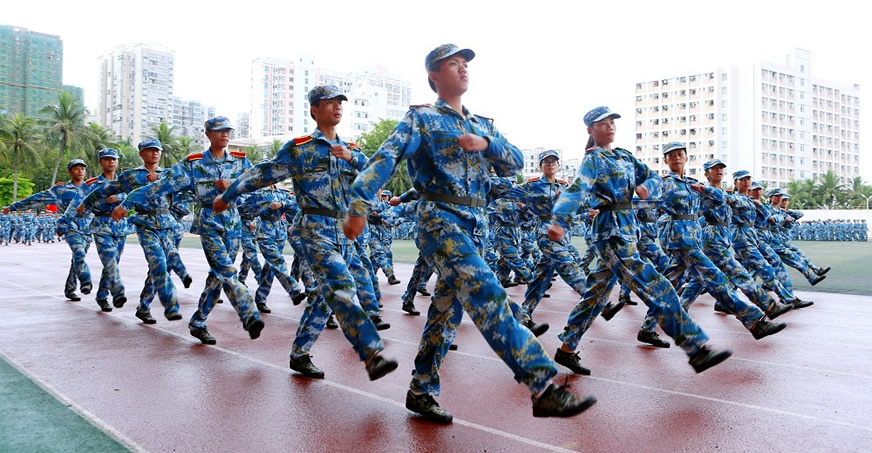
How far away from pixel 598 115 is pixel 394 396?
2742 millimetres

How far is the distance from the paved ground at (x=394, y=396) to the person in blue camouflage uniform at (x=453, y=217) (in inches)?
17.9

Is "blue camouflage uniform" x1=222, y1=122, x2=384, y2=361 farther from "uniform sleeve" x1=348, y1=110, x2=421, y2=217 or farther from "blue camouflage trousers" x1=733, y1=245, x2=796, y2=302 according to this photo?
"blue camouflage trousers" x1=733, y1=245, x2=796, y2=302

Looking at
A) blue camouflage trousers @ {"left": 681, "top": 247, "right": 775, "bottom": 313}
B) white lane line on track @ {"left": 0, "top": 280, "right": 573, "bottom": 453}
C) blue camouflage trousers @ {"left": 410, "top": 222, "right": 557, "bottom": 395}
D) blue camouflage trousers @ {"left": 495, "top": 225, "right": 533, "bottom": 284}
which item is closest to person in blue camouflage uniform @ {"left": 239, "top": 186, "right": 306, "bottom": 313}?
white lane line on track @ {"left": 0, "top": 280, "right": 573, "bottom": 453}

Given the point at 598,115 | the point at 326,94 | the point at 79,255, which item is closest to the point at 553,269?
the point at 598,115

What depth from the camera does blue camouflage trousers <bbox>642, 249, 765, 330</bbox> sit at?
612 centimetres

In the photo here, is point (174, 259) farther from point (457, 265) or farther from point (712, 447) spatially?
point (712, 447)

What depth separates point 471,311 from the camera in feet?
11.8

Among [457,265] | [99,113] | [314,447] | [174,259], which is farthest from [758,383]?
[99,113]

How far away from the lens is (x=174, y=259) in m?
8.41

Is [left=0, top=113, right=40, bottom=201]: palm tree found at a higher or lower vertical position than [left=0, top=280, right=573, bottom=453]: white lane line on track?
higher

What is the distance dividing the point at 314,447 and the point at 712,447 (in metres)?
2.24

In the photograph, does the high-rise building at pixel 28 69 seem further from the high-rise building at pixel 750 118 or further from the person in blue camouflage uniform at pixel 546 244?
the person in blue camouflage uniform at pixel 546 244

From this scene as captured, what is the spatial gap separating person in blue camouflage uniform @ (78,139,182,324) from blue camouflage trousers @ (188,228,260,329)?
0.96m

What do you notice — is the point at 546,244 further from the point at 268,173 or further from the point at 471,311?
the point at 471,311
